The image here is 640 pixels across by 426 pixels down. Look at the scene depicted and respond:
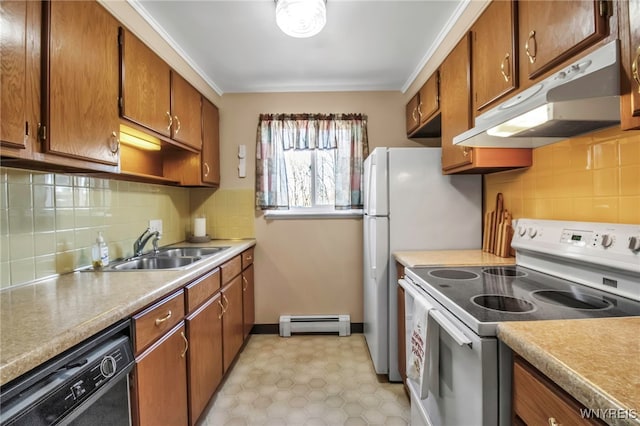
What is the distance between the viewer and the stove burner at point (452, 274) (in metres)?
1.41

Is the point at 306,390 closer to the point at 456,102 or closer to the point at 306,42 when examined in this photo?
the point at 456,102

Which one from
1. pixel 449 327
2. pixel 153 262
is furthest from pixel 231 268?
pixel 449 327

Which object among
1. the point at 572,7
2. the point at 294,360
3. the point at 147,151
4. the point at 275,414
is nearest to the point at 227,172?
the point at 147,151

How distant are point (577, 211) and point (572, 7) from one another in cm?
85

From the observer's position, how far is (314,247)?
294 centimetres

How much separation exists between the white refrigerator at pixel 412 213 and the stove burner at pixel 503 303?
3.18 feet

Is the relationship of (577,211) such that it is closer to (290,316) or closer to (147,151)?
(290,316)

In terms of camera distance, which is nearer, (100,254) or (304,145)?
(100,254)

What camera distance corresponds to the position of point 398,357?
6.82ft

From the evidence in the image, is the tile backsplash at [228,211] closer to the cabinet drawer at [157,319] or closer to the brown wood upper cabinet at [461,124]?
the cabinet drawer at [157,319]

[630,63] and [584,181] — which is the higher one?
[630,63]

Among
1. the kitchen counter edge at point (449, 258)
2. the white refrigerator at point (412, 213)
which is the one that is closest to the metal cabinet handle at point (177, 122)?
the white refrigerator at point (412, 213)

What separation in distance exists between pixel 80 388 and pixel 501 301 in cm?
133

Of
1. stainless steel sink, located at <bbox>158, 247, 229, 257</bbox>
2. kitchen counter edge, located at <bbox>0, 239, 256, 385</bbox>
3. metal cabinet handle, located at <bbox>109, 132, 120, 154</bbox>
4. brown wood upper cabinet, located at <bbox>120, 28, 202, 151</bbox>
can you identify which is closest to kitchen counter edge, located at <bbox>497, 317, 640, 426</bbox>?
kitchen counter edge, located at <bbox>0, 239, 256, 385</bbox>
